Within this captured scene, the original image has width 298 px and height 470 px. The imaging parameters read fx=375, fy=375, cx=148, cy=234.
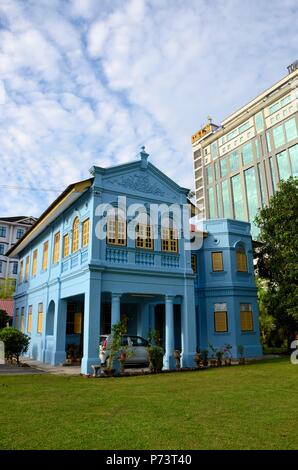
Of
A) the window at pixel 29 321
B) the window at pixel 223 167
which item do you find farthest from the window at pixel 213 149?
the window at pixel 29 321

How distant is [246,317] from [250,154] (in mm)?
48874

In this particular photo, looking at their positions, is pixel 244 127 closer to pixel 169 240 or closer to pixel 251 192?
pixel 251 192

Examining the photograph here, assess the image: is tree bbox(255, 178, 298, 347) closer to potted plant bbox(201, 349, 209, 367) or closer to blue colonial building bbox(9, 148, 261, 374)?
blue colonial building bbox(9, 148, 261, 374)

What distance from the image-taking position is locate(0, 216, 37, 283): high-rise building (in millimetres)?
53184

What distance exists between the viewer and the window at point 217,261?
67.6ft

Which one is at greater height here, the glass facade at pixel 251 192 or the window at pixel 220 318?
the glass facade at pixel 251 192

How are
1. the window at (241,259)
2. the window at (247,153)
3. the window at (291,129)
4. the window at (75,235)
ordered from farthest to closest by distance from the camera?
1. the window at (247,153)
2. the window at (291,129)
3. the window at (241,259)
4. the window at (75,235)

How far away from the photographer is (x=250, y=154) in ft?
209

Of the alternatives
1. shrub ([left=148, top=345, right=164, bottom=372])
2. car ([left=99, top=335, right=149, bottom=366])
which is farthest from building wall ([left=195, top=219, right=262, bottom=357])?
shrub ([left=148, top=345, right=164, bottom=372])

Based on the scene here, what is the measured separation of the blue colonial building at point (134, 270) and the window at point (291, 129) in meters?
39.2

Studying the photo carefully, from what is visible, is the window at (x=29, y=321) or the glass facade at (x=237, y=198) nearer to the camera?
the window at (x=29, y=321)

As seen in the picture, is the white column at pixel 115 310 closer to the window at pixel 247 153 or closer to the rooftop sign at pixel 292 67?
the window at pixel 247 153

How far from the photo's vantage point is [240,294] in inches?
792
